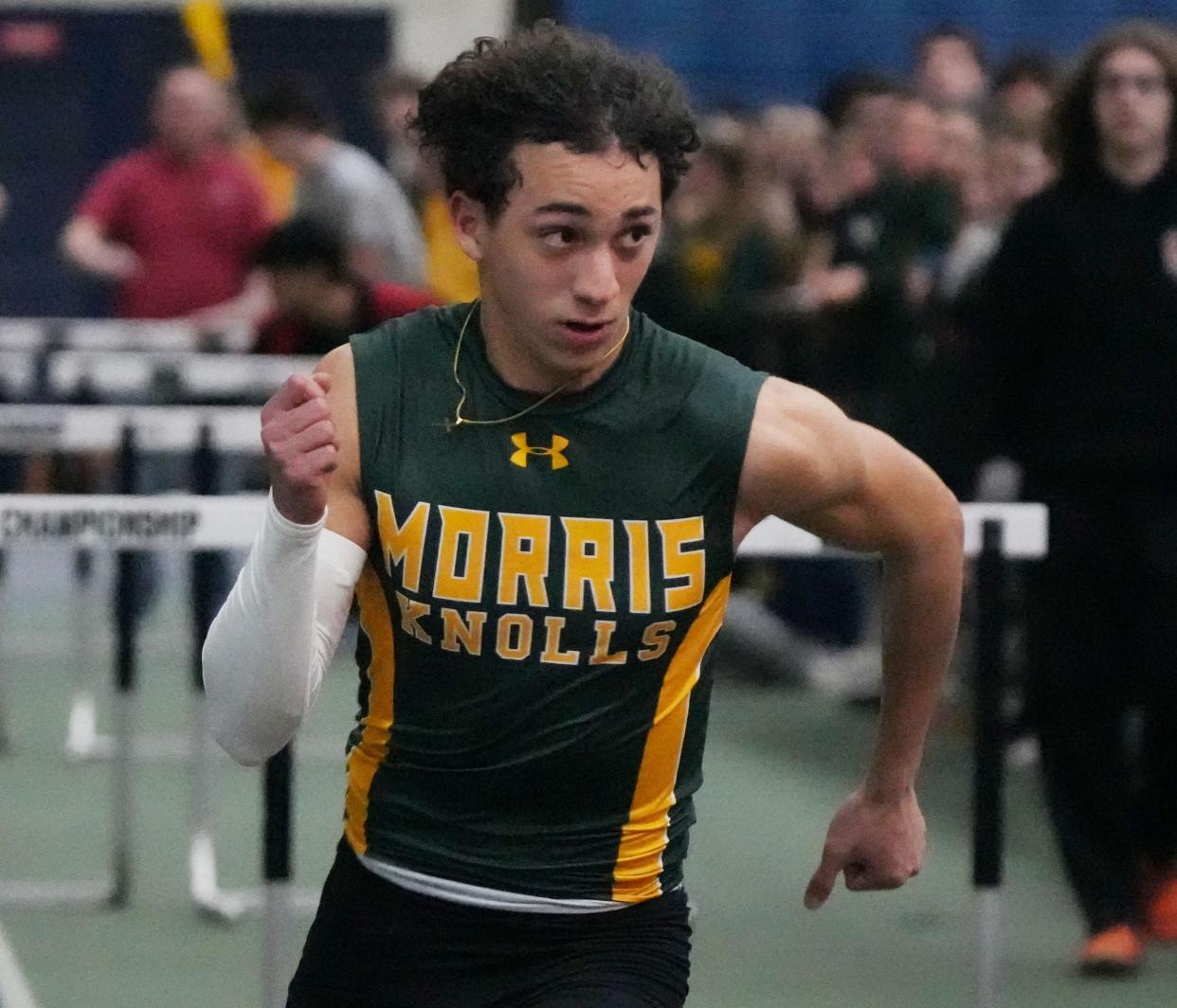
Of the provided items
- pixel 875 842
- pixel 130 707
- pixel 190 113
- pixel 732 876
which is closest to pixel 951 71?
pixel 190 113

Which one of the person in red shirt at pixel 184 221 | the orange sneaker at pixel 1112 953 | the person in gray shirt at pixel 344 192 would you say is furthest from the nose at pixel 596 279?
the person in red shirt at pixel 184 221

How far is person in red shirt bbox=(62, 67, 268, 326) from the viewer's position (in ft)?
38.1

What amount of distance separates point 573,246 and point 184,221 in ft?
28.6

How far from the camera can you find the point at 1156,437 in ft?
21.2

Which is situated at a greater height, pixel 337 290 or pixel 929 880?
pixel 337 290

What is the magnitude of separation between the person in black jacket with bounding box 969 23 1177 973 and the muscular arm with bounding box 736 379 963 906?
118 inches

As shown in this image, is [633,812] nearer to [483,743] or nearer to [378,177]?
[483,743]

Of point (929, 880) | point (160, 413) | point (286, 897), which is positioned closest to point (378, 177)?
point (160, 413)

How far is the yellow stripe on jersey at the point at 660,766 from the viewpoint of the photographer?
133 inches

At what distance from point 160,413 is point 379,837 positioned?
166 inches

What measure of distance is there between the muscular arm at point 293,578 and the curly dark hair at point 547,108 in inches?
11.9

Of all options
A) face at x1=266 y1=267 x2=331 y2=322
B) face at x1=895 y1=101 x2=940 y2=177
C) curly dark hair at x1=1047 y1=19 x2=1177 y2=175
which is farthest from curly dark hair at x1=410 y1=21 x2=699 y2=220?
face at x1=895 y1=101 x2=940 y2=177

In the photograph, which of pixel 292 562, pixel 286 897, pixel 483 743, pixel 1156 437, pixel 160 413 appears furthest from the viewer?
pixel 160 413

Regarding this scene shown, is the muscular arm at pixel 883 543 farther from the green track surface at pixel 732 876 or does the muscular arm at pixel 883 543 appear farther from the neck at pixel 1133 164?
the neck at pixel 1133 164
